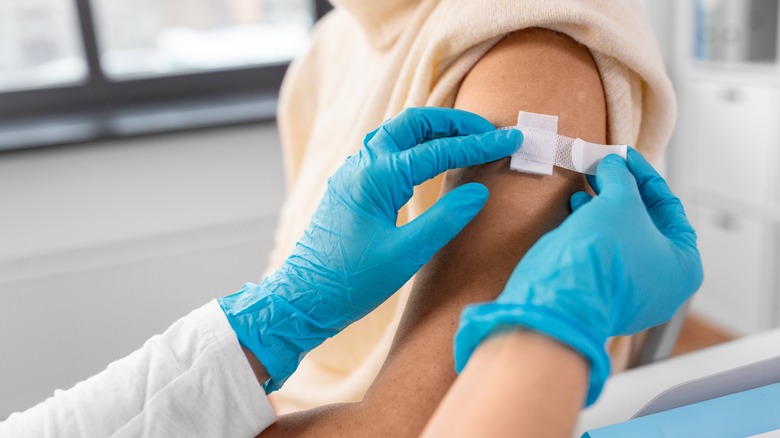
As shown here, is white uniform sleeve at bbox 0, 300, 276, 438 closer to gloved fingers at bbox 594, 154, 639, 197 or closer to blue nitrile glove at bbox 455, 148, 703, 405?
blue nitrile glove at bbox 455, 148, 703, 405

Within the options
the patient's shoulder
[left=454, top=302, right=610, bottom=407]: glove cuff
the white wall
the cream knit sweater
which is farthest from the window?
[left=454, top=302, right=610, bottom=407]: glove cuff

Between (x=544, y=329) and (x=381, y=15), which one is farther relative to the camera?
(x=381, y=15)

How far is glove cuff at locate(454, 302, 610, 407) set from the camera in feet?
1.61

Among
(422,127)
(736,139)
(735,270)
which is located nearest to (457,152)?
(422,127)

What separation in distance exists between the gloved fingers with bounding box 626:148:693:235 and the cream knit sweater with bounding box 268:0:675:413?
2.3 inches

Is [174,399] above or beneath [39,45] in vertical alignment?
beneath

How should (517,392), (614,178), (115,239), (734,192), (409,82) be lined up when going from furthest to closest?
(734,192) < (115,239) < (409,82) < (614,178) < (517,392)

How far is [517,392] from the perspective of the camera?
0.47 m

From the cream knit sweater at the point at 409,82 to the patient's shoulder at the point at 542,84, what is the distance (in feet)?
0.05

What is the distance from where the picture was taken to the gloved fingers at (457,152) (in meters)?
0.69

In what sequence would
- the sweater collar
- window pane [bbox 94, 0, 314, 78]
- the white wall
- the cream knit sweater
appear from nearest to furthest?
1. the cream knit sweater
2. the sweater collar
3. the white wall
4. window pane [bbox 94, 0, 314, 78]

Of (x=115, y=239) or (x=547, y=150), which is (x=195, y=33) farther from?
(x=547, y=150)

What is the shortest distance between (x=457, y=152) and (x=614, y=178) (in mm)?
163

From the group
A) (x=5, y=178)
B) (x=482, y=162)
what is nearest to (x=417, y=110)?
(x=482, y=162)
